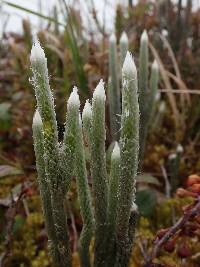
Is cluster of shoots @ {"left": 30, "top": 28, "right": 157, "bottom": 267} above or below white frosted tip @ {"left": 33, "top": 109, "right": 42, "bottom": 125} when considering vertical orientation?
below

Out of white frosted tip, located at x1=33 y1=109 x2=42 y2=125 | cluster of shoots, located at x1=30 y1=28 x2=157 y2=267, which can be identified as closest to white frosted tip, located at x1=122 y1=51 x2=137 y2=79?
cluster of shoots, located at x1=30 y1=28 x2=157 y2=267

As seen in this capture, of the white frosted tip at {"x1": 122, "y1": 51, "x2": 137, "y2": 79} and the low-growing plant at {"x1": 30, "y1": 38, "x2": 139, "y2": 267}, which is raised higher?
the white frosted tip at {"x1": 122, "y1": 51, "x2": 137, "y2": 79}

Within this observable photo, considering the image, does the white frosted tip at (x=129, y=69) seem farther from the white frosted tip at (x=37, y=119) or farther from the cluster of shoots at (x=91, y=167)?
the white frosted tip at (x=37, y=119)

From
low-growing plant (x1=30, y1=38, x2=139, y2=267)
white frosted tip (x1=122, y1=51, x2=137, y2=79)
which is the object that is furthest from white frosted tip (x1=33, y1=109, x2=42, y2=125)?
white frosted tip (x1=122, y1=51, x2=137, y2=79)

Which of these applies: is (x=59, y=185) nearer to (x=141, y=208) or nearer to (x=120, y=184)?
(x=120, y=184)

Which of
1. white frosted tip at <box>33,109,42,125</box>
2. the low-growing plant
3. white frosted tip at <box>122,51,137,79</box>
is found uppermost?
white frosted tip at <box>122,51,137,79</box>

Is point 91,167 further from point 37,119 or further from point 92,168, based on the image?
point 37,119

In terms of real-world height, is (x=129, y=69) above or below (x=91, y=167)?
above

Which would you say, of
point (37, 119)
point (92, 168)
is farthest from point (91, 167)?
point (37, 119)

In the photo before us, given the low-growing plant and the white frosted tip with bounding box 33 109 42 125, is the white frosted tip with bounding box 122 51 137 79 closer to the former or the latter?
the low-growing plant
